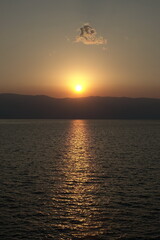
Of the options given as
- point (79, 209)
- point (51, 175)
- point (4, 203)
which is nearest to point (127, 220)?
point (79, 209)

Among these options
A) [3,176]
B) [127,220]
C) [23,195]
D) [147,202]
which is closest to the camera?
[127,220]

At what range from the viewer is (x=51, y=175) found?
1763 inches

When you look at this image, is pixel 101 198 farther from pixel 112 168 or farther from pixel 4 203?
pixel 112 168

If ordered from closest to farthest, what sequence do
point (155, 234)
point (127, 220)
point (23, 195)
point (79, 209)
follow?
point (155, 234) < point (127, 220) < point (79, 209) < point (23, 195)

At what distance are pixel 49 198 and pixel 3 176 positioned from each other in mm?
13228

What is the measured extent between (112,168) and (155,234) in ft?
94.7

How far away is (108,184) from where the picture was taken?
127 feet

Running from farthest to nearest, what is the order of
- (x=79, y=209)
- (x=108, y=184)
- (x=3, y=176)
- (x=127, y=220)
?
(x=3, y=176) < (x=108, y=184) < (x=79, y=209) < (x=127, y=220)

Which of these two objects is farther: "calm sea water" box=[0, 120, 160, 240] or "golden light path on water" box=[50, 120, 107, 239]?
"golden light path on water" box=[50, 120, 107, 239]

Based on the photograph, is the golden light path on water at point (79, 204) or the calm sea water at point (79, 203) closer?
the calm sea water at point (79, 203)

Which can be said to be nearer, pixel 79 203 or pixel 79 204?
pixel 79 204

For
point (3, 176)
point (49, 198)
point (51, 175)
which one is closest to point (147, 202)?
point (49, 198)

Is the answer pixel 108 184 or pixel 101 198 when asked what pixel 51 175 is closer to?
pixel 108 184

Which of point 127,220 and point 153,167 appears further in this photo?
point 153,167
